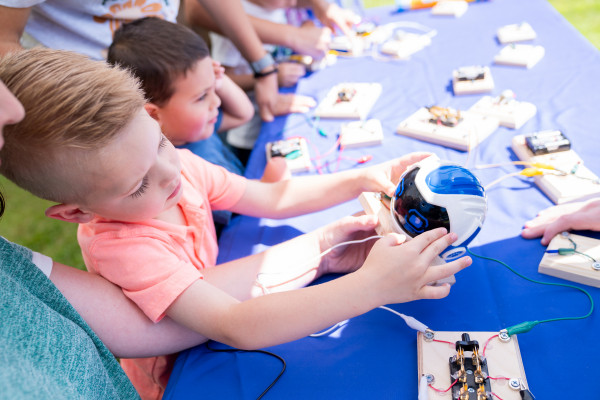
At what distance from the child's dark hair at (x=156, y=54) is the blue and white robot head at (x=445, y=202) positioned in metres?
0.74

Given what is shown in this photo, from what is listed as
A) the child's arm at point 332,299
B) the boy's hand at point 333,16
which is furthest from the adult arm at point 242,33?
the child's arm at point 332,299

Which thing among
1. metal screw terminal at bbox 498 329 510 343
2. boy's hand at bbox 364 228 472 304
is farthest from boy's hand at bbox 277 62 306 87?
metal screw terminal at bbox 498 329 510 343

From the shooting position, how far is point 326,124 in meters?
1.60

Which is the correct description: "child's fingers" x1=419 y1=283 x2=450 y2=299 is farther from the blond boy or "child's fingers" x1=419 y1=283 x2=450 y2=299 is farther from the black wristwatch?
the black wristwatch

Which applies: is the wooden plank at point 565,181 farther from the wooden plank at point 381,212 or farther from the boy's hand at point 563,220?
the wooden plank at point 381,212

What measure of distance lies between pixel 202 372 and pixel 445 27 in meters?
1.79

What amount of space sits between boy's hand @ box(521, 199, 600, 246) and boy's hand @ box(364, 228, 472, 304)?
295mm

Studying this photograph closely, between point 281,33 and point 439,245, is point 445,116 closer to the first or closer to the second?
point 439,245

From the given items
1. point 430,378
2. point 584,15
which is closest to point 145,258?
point 430,378

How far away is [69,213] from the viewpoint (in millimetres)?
825

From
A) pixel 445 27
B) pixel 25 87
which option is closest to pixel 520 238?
pixel 25 87

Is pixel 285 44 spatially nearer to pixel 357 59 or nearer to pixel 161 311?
pixel 357 59

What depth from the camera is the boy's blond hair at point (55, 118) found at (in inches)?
28.1

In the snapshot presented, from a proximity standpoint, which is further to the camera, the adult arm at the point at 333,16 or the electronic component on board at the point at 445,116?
the adult arm at the point at 333,16
